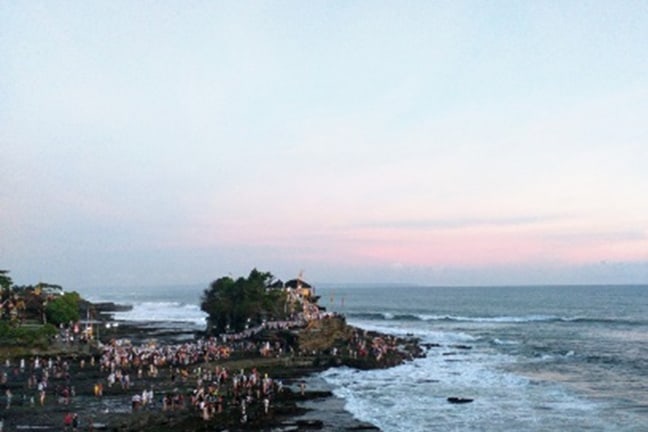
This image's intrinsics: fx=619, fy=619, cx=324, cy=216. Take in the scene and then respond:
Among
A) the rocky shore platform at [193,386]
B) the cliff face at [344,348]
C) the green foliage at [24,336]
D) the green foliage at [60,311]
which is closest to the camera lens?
the rocky shore platform at [193,386]

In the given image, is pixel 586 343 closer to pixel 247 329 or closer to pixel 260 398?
pixel 247 329

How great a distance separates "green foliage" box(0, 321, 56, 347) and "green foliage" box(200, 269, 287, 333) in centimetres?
2216

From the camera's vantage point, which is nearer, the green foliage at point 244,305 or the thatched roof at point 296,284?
the green foliage at point 244,305

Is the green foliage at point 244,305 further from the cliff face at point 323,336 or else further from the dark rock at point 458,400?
the dark rock at point 458,400

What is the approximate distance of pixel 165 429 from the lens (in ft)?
88.9

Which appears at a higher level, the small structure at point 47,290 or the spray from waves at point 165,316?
the small structure at point 47,290

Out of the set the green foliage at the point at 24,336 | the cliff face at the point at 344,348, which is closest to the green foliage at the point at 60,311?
the green foliage at the point at 24,336

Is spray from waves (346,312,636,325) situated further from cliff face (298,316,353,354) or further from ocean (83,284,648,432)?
cliff face (298,316,353,354)

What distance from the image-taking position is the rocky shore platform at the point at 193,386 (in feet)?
94.4

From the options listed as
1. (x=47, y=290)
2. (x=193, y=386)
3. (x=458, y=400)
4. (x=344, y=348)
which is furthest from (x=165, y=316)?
(x=458, y=400)

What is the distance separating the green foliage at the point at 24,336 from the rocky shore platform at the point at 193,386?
2.69 feet

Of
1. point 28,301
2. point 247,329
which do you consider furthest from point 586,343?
point 28,301

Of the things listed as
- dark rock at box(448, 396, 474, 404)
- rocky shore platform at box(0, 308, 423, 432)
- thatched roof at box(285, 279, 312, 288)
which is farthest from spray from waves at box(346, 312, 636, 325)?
dark rock at box(448, 396, 474, 404)

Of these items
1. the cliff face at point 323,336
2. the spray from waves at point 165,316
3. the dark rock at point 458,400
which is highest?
the cliff face at point 323,336
